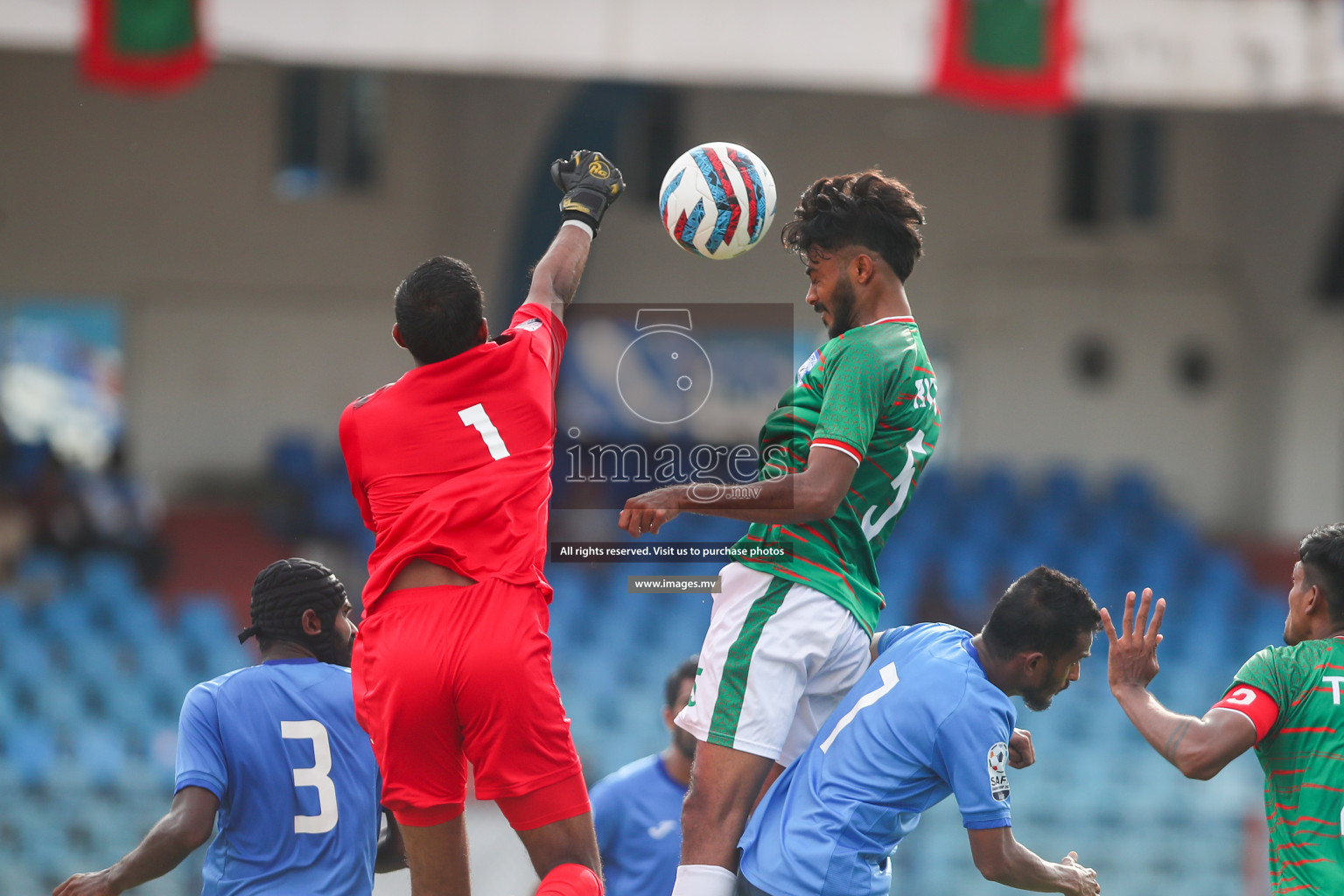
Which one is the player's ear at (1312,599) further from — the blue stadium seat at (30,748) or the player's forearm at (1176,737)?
the blue stadium seat at (30,748)

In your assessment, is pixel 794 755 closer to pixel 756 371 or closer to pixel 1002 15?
pixel 756 371

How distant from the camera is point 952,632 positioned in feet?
12.6

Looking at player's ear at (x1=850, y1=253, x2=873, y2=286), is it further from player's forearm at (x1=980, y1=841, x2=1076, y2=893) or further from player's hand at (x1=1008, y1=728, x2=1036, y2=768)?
player's forearm at (x1=980, y1=841, x2=1076, y2=893)

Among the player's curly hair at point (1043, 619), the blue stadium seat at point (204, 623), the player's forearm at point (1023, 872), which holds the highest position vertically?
the player's curly hair at point (1043, 619)

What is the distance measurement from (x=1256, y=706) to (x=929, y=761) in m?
0.80

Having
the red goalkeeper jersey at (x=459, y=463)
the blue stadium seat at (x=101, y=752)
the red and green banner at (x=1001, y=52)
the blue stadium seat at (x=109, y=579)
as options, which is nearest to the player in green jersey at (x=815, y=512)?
the red goalkeeper jersey at (x=459, y=463)

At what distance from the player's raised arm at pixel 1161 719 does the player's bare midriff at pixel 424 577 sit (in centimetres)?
Result: 163

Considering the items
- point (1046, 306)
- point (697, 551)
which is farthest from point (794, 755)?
point (1046, 306)

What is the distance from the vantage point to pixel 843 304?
3875 mm

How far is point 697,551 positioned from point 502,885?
3.73 metres

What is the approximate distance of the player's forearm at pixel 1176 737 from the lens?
11.0 ft

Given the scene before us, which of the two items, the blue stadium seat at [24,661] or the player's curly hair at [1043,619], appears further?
the blue stadium seat at [24,661]

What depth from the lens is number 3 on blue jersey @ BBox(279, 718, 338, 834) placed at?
12.6 ft

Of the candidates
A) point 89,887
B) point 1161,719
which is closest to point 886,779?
point 1161,719
